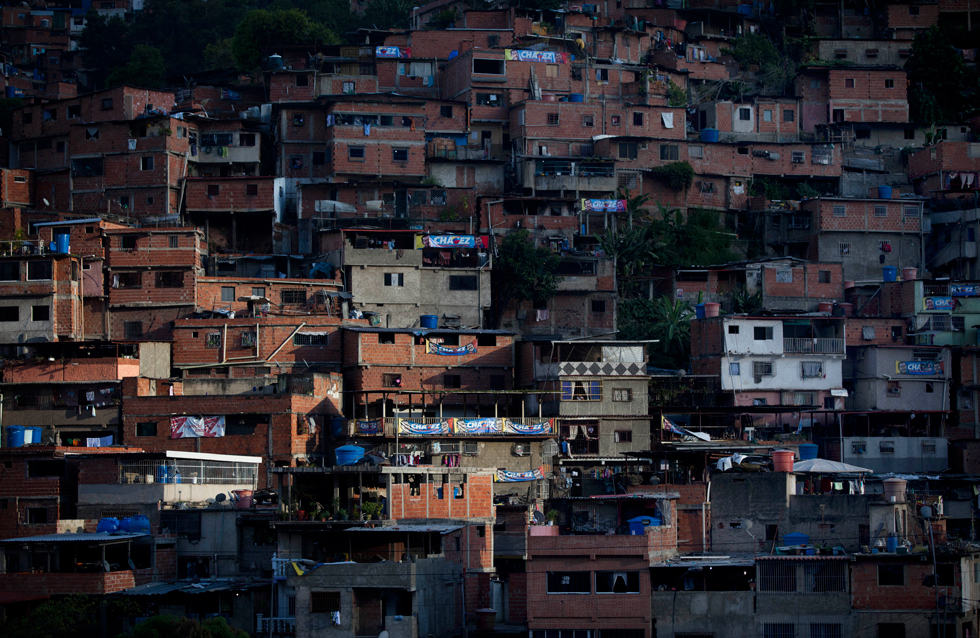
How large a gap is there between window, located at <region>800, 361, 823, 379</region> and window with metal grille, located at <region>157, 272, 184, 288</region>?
1001 inches

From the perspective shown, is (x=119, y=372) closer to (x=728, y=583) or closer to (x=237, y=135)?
(x=237, y=135)

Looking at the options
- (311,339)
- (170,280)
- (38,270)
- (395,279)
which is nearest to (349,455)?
(311,339)

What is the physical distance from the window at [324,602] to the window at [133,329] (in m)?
22.3

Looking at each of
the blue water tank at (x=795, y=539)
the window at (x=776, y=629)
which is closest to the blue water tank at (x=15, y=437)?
the blue water tank at (x=795, y=539)

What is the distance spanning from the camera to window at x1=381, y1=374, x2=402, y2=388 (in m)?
53.5

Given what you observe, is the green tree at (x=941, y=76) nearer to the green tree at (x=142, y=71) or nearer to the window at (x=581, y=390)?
the window at (x=581, y=390)

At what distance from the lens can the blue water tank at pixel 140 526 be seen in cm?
3938

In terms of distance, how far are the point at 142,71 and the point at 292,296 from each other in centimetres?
2996

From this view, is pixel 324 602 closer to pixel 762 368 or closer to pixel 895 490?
pixel 895 490

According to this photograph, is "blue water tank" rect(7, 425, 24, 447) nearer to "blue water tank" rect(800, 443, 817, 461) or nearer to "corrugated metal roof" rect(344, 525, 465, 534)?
"corrugated metal roof" rect(344, 525, 465, 534)

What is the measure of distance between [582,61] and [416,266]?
19.9m

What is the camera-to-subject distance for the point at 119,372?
51.7 m

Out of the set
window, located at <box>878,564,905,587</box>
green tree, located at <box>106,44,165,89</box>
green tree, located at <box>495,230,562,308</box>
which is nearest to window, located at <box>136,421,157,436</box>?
green tree, located at <box>495,230,562,308</box>

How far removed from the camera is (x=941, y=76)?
246 ft
